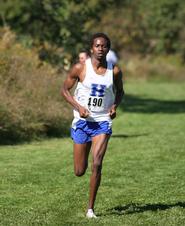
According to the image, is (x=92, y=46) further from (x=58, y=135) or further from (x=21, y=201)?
(x=58, y=135)

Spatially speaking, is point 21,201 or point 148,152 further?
point 148,152

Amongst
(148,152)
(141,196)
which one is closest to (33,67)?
(148,152)

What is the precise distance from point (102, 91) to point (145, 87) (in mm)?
37627

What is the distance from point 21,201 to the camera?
422 inches

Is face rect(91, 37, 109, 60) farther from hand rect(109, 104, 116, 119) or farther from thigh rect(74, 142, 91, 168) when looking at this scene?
thigh rect(74, 142, 91, 168)

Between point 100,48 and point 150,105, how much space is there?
2312cm

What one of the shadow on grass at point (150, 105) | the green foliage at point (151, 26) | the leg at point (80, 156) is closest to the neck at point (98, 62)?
the leg at point (80, 156)

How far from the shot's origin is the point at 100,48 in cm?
946

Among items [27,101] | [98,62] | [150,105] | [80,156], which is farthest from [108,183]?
[150,105]

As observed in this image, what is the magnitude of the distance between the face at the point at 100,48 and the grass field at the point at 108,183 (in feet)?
6.36

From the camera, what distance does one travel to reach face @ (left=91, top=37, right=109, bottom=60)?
372 inches

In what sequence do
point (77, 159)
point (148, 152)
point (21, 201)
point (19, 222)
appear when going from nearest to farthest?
point (19, 222) → point (77, 159) → point (21, 201) → point (148, 152)

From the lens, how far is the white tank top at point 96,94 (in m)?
9.51

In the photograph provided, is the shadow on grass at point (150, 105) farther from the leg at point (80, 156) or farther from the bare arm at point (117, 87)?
the leg at point (80, 156)
